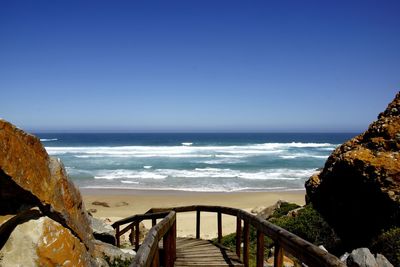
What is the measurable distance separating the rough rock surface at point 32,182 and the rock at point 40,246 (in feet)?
0.77

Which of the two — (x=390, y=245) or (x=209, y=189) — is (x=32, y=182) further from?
(x=209, y=189)

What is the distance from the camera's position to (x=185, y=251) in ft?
26.9

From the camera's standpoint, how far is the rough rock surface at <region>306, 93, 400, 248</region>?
23.3 ft

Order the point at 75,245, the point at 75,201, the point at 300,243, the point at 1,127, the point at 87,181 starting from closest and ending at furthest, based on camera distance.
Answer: the point at 300,243 < the point at 1,127 < the point at 75,245 < the point at 75,201 < the point at 87,181

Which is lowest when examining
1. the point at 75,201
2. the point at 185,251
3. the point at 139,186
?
the point at 139,186

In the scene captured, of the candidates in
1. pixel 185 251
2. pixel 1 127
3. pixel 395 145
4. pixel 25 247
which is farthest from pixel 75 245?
pixel 395 145

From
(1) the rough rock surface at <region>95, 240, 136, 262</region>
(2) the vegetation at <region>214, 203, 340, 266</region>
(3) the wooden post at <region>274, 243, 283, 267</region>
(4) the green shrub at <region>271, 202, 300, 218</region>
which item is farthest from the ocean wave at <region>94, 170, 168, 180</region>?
(3) the wooden post at <region>274, 243, 283, 267</region>

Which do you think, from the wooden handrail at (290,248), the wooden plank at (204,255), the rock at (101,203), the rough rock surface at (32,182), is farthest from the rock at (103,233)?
the rock at (101,203)

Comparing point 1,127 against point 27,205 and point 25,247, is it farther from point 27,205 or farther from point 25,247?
point 25,247

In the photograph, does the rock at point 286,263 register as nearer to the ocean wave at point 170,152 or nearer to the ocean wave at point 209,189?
the ocean wave at point 209,189

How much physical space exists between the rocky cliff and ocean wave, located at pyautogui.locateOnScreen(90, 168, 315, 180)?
30.7 meters

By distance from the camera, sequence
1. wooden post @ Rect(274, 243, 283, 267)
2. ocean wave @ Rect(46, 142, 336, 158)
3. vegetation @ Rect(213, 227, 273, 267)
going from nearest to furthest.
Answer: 1. wooden post @ Rect(274, 243, 283, 267)
2. vegetation @ Rect(213, 227, 273, 267)
3. ocean wave @ Rect(46, 142, 336, 158)

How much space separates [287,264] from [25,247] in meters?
5.01

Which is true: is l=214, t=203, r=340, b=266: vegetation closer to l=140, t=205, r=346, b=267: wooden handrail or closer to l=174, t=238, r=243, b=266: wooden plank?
l=174, t=238, r=243, b=266: wooden plank
